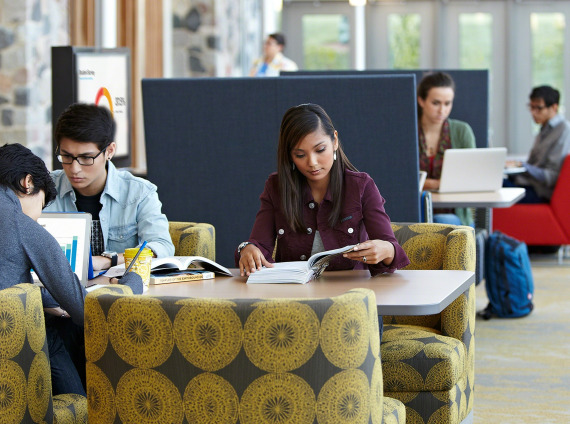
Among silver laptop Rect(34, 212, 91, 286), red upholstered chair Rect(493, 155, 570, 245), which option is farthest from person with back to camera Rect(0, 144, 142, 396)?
red upholstered chair Rect(493, 155, 570, 245)

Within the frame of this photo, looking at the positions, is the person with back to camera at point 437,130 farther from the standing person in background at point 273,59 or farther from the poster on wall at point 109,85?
the standing person in background at point 273,59

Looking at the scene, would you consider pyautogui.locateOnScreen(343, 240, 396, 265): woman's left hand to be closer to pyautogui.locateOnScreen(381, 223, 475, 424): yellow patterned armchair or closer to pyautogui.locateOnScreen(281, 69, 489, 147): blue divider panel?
pyautogui.locateOnScreen(381, 223, 475, 424): yellow patterned armchair

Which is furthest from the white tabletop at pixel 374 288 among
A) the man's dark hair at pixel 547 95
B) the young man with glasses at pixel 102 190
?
the man's dark hair at pixel 547 95

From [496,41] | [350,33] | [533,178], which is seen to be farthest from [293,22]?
[533,178]

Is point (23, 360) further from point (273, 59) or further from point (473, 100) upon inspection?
point (273, 59)

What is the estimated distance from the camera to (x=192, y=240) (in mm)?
3480

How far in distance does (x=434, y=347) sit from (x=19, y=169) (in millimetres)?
Result: 1324

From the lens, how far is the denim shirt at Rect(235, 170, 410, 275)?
9.81ft

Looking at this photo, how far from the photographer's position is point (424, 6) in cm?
1302

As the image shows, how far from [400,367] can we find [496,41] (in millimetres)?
10564

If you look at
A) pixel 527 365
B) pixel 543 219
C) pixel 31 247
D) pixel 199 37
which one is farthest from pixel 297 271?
pixel 199 37

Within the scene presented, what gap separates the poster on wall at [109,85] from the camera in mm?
4345

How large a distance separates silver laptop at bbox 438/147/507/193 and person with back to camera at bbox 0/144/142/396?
2.99 meters

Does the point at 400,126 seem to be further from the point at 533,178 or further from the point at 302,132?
the point at 533,178
